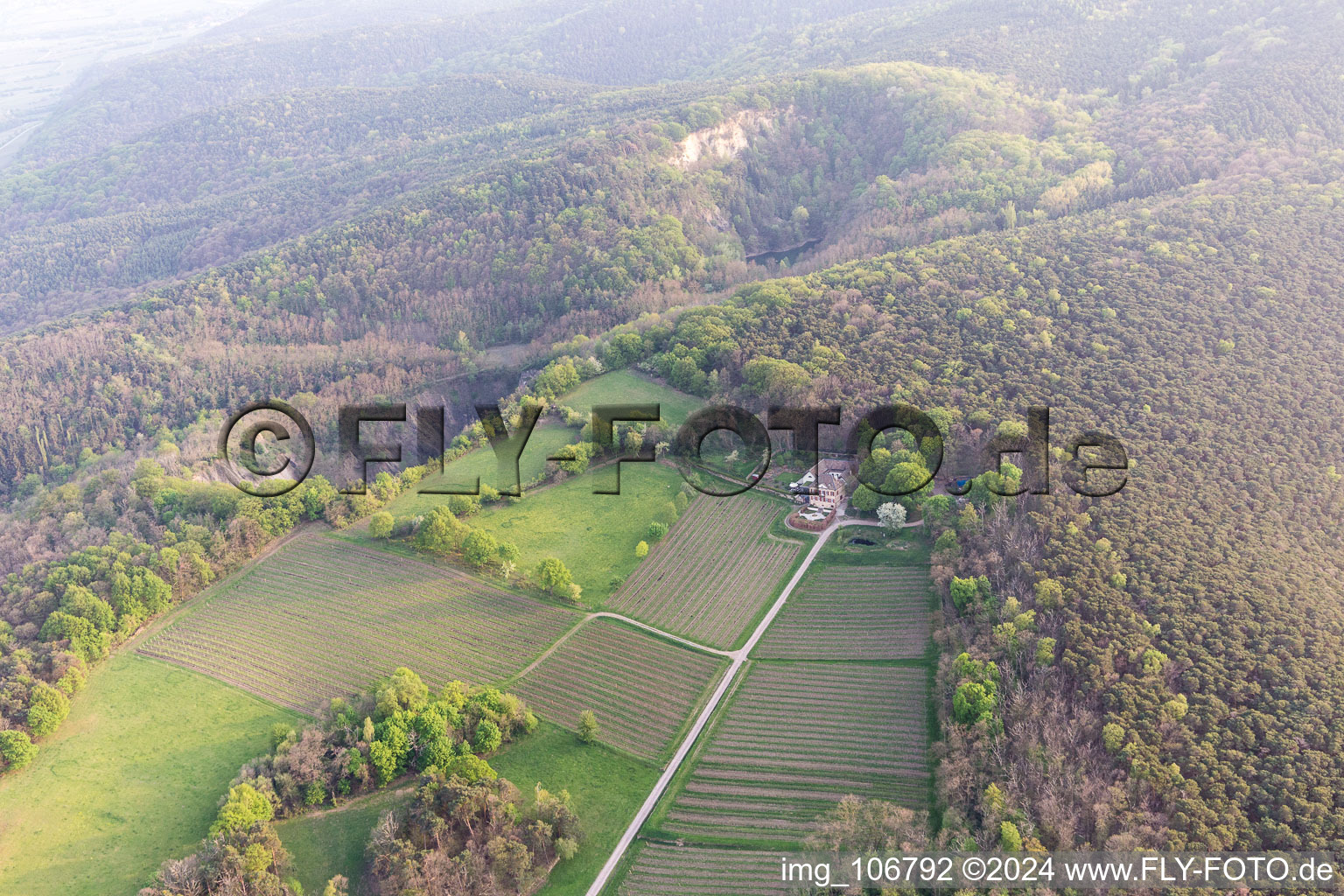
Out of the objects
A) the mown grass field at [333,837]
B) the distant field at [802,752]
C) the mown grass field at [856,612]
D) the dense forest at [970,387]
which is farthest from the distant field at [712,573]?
the mown grass field at [333,837]

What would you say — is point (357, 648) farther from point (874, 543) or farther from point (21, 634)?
point (874, 543)

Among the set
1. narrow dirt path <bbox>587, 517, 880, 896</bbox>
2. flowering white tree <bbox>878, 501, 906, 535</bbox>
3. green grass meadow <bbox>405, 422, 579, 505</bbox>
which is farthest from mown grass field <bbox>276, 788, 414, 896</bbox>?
flowering white tree <bbox>878, 501, 906, 535</bbox>

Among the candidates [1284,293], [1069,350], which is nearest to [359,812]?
[1069,350]

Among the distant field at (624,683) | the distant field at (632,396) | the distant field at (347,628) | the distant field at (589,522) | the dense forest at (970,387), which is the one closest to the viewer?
the dense forest at (970,387)

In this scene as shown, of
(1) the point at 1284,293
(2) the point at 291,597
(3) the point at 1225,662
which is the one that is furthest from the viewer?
(1) the point at 1284,293

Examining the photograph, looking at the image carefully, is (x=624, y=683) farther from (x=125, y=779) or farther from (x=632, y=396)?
(x=632, y=396)

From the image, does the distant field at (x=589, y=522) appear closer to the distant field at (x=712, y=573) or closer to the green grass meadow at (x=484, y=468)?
the distant field at (x=712, y=573)
